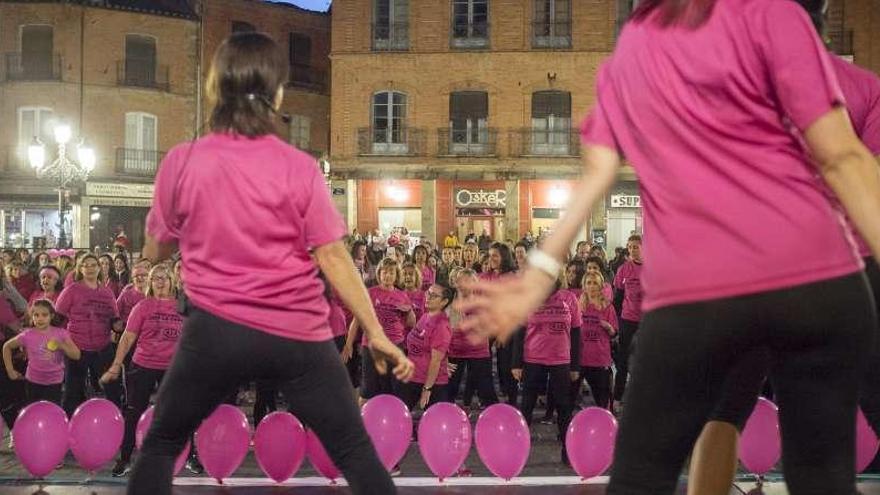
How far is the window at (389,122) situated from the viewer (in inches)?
1312

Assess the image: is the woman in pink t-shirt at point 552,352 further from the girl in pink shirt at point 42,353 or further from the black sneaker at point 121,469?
the girl in pink shirt at point 42,353

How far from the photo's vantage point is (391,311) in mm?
9383

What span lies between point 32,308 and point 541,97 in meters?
26.6

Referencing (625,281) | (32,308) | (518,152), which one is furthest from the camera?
(518,152)

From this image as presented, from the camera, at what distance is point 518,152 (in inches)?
1299

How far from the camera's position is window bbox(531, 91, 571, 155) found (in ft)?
108

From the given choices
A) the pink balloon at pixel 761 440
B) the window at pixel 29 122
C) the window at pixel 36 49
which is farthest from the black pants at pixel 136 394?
the window at pixel 36 49

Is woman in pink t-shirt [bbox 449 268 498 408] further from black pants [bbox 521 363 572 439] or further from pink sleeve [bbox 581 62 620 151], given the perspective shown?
pink sleeve [bbox 581 62 620 151]

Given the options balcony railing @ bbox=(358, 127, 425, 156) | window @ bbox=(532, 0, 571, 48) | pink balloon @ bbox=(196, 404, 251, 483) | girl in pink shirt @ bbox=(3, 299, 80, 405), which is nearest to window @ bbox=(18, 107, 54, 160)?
balcony railing @ bbox=(358, 127, 425, 156)

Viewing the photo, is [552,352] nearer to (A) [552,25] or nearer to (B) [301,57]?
(A) [552,25]

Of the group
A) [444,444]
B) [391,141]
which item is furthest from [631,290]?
[391,141]

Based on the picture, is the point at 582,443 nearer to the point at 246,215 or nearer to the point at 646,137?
the point at 246,215

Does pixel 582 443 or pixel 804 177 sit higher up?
pixel 804 177

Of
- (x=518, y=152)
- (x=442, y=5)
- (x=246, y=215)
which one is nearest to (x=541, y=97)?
(x=518, y=152)
